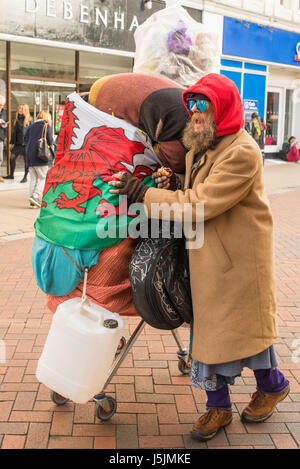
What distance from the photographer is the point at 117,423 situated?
301cm

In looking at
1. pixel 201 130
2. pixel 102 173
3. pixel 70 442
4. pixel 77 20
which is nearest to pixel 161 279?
pixel 102 173

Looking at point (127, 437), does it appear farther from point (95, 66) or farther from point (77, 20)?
point (95, 66)

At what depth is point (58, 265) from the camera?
8.86 feet

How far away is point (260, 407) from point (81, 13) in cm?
1188

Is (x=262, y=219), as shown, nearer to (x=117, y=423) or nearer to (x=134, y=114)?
(x=134, y=114)

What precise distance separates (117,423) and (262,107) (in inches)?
708

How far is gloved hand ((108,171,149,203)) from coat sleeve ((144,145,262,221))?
4cm

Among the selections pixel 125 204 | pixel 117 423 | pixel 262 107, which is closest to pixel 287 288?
pixel 117 423

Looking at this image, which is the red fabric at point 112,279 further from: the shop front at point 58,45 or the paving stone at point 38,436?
the shop front at point 58,45

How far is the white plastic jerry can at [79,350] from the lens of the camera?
2.53m

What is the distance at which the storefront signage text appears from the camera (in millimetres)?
12023

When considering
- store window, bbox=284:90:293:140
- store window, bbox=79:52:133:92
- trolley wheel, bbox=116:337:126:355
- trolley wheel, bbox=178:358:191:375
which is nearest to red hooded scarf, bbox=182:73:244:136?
trolley wheel, bbox=116:337:126:355

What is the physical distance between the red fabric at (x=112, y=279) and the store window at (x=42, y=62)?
10.7 metres

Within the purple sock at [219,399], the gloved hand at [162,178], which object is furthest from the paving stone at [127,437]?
the gloved hand at [162,178]
